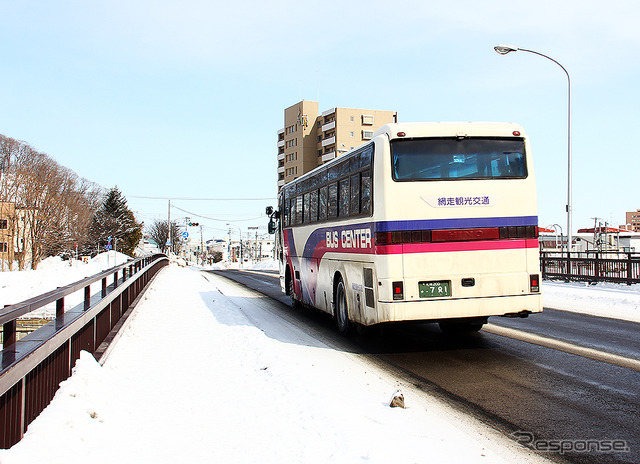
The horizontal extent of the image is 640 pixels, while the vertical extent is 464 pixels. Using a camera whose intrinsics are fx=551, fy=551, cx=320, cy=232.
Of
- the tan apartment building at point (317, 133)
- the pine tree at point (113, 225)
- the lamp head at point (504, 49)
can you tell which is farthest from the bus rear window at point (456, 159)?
the pine tree at point (113, 225)

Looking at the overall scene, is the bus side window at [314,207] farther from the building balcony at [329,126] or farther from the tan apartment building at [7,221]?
the building balcony at [329,126]

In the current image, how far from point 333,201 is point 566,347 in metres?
4.81

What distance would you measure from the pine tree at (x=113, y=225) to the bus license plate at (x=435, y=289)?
83777 mm

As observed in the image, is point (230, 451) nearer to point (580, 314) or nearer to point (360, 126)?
point (580, 314)

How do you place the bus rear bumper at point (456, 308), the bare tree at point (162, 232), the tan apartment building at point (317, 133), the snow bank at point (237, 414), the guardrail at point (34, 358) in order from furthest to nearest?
the bare tree at point (162, 232)
the tan apartment building at point (317, 133)
the bus rear bumper at point (456, 308)
the snow bank at point (237, 414)
the guardrail at point (34, 358)

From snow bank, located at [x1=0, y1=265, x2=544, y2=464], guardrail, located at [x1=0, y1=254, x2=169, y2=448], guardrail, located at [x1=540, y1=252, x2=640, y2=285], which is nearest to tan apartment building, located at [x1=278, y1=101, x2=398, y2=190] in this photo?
guardrail, located at [x1=540, y1=252, x2=640, y2=285]

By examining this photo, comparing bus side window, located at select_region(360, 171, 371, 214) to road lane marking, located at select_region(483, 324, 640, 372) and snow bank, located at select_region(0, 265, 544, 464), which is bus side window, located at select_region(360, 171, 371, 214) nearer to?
snow bank, located at select_region(0, 265, 544, 464)

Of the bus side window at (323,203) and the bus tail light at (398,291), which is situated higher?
the bus side window at (323,203)

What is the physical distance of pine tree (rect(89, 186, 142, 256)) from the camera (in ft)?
291

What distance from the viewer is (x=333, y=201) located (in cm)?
1074

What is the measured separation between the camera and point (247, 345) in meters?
8.62

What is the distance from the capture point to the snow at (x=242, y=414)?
13.6 ft

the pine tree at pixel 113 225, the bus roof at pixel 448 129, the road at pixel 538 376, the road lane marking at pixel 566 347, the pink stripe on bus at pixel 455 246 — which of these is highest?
→ the pine tree at pixel 113 225

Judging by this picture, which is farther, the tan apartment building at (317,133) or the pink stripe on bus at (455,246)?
the tan apartment building at (317,133)
